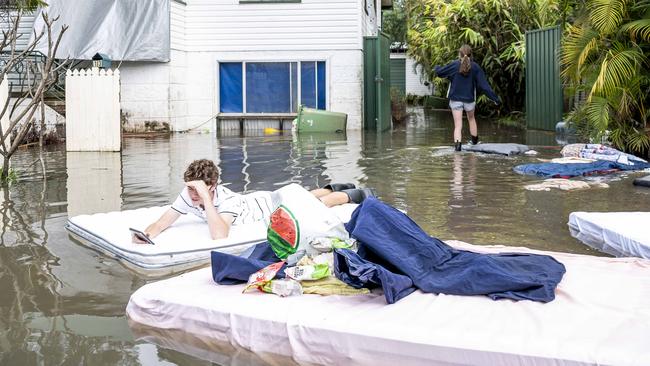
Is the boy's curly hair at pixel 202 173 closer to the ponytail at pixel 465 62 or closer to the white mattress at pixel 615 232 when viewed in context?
the white mattress at pixel 615 232

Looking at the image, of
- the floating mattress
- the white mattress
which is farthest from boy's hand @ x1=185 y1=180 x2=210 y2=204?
the floating mattress

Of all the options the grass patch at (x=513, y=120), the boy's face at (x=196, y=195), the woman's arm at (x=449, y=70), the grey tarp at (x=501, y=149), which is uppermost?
the woman's arm at (x=449, y=70)

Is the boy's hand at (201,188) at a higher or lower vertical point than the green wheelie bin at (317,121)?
lower

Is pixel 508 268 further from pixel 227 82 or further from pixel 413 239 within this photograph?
pixel 227 82

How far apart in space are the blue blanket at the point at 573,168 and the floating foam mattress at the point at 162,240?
13.2 ft

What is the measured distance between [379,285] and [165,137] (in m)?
14.9

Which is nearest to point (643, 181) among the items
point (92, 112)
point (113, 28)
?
point (92, 112)

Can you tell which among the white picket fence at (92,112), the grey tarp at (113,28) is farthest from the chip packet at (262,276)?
the grey tarp at (113,28)

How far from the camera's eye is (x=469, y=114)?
1390 cm

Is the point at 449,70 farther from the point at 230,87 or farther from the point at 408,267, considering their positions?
the point at 408,267

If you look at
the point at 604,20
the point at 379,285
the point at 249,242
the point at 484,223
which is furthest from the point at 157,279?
the point at 604,20

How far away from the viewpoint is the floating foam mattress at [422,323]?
3.49m

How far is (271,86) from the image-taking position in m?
20.5

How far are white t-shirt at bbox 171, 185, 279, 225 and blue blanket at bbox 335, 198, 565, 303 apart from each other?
5.61 ft
